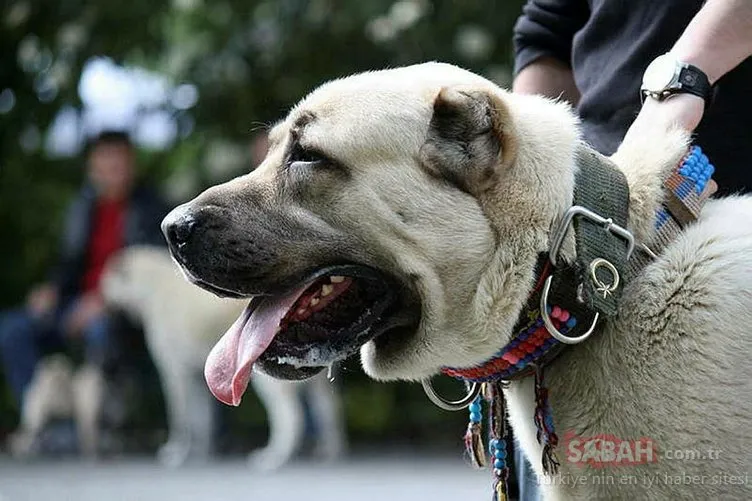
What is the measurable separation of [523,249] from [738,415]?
Answer: 1.61 feet

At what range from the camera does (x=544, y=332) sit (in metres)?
2.20

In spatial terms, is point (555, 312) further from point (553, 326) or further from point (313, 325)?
point (313, 325)

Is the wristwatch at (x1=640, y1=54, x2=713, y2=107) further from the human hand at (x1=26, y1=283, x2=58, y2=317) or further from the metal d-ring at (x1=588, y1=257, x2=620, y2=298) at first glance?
the human hand at (x1=26, y1=283, x2=58, y2=317)

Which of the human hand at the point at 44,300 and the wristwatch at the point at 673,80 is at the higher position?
the wristwatch at the point at 673,80

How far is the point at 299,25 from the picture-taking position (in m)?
8.19

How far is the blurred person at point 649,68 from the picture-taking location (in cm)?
239

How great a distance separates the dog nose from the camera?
7.75ft

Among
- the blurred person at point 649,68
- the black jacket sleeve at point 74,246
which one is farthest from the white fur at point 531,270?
the black jacket sleeve at point 74,246

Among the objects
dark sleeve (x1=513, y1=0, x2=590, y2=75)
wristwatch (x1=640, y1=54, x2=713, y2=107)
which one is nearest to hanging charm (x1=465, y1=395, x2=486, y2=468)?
wristwatch (x1=640, y1=54, x2=713, y2=107)

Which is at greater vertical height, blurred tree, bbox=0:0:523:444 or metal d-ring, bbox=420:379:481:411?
metal d-ring, bbox=420:379:481:411

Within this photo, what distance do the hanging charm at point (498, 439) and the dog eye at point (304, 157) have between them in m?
0.59

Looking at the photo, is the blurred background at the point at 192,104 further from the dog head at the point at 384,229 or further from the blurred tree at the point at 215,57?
the dog head at the point at 384,229

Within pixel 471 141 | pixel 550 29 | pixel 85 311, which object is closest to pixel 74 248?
pixel 85 311

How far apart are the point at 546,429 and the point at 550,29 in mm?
1212
